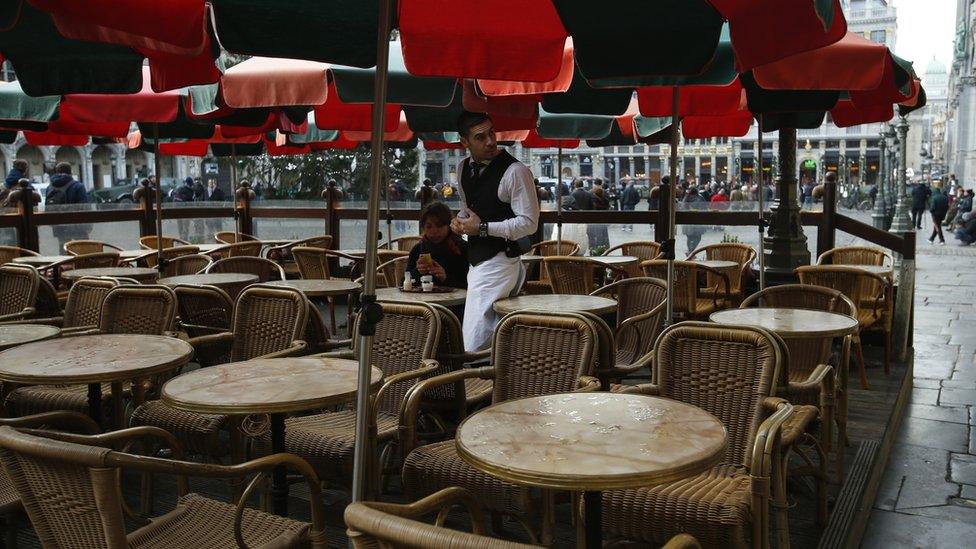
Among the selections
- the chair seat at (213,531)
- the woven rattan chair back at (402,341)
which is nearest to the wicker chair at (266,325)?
the woven rattan chair back at (402,341)

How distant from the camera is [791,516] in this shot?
3.99 meters

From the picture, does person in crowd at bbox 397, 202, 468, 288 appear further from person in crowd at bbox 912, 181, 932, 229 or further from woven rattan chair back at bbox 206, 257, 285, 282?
person in crowd at bbox 912, 181, 932, 229

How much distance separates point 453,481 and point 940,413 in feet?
14.2

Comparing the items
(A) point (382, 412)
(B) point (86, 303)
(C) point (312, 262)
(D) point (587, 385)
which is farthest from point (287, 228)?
(D) point (587, 385)

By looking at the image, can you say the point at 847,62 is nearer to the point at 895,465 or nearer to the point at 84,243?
the point at 895,465

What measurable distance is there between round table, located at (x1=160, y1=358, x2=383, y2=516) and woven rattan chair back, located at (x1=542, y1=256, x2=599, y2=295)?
3.67m

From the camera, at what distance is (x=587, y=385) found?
3.44 m

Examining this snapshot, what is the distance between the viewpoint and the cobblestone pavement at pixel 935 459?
3.87 meters

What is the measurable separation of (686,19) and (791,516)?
2.38 meters

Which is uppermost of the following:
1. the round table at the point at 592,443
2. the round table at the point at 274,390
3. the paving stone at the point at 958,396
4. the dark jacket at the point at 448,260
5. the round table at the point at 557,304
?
the dark jacket at the point at 448,260

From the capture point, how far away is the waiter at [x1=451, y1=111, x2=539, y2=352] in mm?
4715

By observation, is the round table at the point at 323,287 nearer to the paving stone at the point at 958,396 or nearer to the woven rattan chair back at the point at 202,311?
the woven rattan chair back at the point at 202,311

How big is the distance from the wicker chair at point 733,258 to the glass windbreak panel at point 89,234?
7732mm

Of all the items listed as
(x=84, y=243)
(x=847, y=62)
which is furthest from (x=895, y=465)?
(x=84, y=243)
